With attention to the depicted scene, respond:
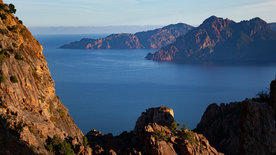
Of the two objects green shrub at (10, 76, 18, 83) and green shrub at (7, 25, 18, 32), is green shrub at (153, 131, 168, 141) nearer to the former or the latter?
green shrub at (10, 76, 18, 83)

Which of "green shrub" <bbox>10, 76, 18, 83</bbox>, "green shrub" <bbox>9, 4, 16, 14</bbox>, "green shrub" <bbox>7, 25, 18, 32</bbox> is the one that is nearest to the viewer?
"green shrub" <bbox>10, 76, 18, 83</bbox>

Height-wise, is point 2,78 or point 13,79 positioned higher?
point 2,78

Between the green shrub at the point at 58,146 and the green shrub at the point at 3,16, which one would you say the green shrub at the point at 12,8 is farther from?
the green shrub at the point at 58,146

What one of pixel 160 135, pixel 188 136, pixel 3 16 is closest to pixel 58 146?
pixel 160 135

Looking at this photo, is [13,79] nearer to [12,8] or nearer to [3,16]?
[3,16]

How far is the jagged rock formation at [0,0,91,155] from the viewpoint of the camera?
33.1 m

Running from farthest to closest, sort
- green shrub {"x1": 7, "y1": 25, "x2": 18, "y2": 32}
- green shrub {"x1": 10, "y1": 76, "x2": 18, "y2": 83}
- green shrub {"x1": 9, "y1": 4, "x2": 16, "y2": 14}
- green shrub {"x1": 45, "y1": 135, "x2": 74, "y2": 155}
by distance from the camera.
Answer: green shrub {"x1": 9, "y1": 4, "x2": 16, "y2": 14}
green shrub {"x1": 7, "y1": 25, "x2": 18, "y2": 32}
green shrub {"x1": 10, "y1": 76, "x2": 18, "y2": 83}
green shrub {"x1": 45, "y1": 135, "x2": 74, "y2": 155}

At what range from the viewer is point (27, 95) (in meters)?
38.8

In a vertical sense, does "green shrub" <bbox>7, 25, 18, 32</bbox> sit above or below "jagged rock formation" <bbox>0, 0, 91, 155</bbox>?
above

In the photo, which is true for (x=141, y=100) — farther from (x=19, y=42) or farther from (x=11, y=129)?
(x=11, y=129)

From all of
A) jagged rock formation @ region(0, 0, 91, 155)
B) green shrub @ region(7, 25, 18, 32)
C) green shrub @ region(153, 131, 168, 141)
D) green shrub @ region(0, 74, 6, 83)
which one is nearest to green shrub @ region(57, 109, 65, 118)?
jagged rock formation @ region(0, 0, 91, 155)

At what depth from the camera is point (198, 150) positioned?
4628 cm

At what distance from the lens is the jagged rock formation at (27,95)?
3306 centimetres

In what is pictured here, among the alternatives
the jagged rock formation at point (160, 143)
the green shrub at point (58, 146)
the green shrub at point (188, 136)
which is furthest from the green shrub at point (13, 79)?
the green shrub at point (188, 136)
